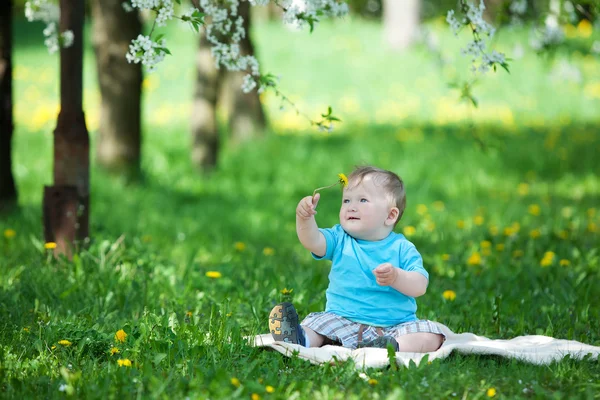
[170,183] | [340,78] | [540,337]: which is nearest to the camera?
[540,337]

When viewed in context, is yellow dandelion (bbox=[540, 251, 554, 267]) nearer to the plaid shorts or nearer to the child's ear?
the plaid shorts

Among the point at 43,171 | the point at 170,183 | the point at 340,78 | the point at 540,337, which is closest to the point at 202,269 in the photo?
the point at 540,337

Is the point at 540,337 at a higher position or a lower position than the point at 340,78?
lower

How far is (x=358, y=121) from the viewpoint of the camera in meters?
12.2

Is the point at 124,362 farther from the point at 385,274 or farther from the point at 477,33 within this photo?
the point at 477,33

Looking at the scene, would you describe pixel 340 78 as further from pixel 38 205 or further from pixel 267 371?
pixel 267 371

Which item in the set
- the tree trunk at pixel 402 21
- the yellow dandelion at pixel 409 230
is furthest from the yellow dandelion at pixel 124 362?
the tree trunk at pixel 402 21

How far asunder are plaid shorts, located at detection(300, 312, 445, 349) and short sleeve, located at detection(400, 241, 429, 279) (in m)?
0.25

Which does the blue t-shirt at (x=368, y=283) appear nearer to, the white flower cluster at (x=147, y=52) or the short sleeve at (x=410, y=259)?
the short sleeve at (x=410, y=259)

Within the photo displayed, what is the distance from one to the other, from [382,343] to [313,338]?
31 cm

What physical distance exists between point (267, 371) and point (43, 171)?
598 centimetres

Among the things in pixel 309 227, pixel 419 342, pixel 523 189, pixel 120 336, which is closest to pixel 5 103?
pixel 120 336

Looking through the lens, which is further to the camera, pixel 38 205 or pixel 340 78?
pixel 340 78

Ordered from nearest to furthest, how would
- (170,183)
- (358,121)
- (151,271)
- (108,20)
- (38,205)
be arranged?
(151,271), (38,205), (108,20), (170,183), (358,121)
